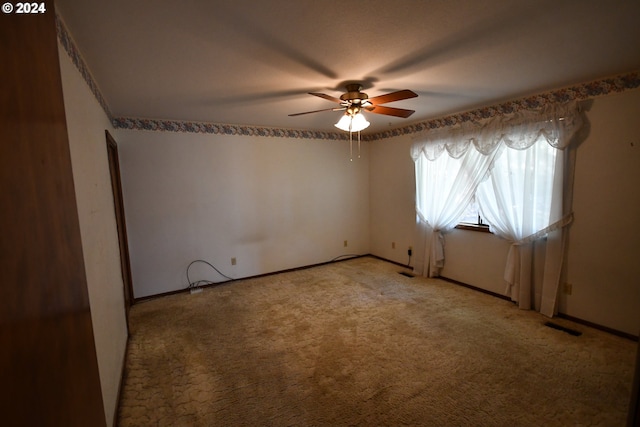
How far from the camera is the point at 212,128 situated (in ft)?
12.7

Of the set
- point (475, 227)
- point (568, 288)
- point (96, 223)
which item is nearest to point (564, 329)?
point (568, 288)

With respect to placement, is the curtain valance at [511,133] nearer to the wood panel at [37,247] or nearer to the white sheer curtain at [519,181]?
the white sheer curtain at [519,181]

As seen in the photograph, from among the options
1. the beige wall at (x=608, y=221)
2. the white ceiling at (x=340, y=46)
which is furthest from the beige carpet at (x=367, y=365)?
the white ceiling at (x=340, y=46)

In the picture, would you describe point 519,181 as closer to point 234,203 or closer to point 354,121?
point 354,121

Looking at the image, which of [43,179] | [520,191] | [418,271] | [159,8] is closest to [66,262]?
[43,179]

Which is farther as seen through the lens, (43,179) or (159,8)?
(159,8)

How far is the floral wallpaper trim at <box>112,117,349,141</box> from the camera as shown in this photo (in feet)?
11.2

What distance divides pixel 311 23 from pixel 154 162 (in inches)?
115

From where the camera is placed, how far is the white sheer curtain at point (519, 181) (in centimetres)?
278

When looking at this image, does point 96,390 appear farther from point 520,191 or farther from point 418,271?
point 418,271

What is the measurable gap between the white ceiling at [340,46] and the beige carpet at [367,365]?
229 centimetres

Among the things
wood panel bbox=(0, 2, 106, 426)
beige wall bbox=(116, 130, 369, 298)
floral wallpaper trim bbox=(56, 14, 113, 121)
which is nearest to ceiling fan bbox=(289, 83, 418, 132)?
floral wallpaper trim bbox=(56, 14, 113, 121)

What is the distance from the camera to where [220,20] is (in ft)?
4.82

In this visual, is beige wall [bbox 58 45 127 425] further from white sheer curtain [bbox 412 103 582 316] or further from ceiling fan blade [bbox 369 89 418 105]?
white sheer curtain [bbox 412 103 582 316]
